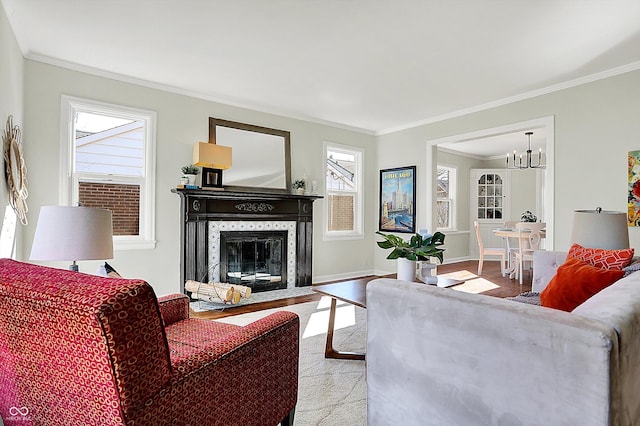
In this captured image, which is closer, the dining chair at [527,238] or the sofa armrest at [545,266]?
the sofa armrest at [545,266]

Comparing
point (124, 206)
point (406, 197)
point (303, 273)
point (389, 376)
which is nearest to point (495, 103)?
point (406, 197)

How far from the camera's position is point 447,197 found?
8.08 m

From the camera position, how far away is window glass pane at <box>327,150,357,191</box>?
5750 millimetres

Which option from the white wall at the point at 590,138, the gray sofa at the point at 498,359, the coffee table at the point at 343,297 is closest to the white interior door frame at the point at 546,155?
the white wall at the point at 590,138

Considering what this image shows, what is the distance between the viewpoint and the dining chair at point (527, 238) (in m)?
5.51

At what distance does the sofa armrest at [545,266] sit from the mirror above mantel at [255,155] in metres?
3.21

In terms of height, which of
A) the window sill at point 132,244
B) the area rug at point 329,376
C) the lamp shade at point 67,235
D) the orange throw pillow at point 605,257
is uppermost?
the lamp shade at point 67,235

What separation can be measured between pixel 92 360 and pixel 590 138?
4.50 m

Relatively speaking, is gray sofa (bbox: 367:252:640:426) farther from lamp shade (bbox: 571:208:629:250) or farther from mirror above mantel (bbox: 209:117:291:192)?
mirror above mantel (bbox: 209:117:291:192)

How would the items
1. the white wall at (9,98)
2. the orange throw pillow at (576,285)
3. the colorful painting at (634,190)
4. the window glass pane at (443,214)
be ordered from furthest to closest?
1. the window glass pane at (443,214)
2. the colorful painting at (634,190)
3. the white wall at (9,98)
4. the orange throw pillow at (576,285)

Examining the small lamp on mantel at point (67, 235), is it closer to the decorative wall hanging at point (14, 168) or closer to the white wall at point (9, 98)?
the white wall at point (9, 98)

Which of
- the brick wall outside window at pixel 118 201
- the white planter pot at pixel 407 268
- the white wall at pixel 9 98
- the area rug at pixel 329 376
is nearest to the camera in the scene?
the area rug at pixel 329 376

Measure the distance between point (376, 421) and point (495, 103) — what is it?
13.8 ft

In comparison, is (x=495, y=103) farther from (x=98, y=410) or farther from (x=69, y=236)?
(x=98, y=410)
